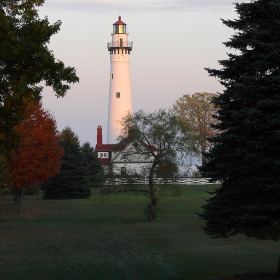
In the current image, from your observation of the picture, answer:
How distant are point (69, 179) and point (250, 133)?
55.7 metres

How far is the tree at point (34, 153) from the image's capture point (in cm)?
4569

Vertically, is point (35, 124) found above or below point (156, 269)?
above

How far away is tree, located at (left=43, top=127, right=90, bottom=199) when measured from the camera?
222 feet

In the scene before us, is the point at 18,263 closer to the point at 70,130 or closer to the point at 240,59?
the point at 240,59

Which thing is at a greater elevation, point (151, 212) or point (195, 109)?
point (195, 109)

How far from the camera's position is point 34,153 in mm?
46375

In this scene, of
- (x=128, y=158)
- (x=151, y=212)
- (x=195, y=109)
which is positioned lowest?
(x=151, y=212)

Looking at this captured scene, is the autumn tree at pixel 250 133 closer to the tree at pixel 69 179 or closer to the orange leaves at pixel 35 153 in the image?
the orange leaves at pixel 35 153

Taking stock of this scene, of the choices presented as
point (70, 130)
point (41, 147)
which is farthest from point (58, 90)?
point (70, 130)

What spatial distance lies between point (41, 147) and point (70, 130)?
4921 centimetres

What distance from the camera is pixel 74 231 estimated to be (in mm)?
33031

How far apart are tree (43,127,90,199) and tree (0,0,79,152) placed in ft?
164

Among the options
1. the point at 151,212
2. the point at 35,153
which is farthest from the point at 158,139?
the point at 35,153

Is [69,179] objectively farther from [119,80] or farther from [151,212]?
[151,212]
